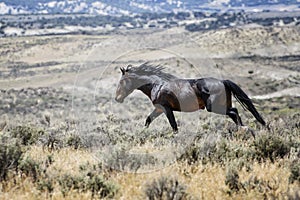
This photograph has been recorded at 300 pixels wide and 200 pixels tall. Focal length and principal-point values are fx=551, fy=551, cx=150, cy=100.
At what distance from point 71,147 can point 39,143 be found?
52 centimetres

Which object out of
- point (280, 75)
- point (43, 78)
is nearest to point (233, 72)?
point (280, 75)

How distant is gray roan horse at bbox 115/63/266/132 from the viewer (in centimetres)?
993

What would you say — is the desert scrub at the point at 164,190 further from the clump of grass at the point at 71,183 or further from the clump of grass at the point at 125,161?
the clump of grass at the point at 125,161

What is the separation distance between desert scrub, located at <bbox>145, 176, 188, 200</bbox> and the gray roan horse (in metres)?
4.43

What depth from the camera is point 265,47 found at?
9625 centimetres

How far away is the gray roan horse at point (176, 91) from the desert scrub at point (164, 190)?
443cm

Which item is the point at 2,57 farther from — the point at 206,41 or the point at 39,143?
the point at 39,143

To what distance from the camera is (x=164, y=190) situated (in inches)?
213

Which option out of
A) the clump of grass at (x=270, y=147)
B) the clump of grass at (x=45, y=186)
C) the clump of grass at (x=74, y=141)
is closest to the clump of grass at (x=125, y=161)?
the clump of grass at (x=45, y=186)

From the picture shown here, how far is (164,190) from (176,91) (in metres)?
4.63

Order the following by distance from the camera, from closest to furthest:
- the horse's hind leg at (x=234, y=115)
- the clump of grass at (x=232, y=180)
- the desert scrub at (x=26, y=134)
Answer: the clump of grass at (x=232, y=180), the desert scrub at (x=26, y=134), the horse's hind leg at (x=234, y=115)

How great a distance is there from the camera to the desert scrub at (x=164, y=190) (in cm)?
537

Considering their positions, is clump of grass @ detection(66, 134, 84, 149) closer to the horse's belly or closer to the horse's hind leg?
the horse's belly

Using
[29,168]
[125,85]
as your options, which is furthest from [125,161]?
[125,85]
